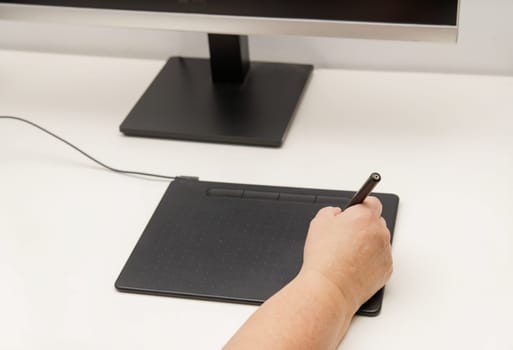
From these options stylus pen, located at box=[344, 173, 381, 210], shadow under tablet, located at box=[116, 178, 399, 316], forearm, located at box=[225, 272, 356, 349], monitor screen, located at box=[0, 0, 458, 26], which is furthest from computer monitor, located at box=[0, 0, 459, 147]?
forearm, located at box=[225, 272, 356, 349]

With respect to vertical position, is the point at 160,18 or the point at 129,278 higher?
the point at 160,18

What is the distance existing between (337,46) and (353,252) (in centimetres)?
52

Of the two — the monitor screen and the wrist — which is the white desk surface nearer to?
the wrist

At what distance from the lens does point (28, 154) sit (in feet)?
3.71

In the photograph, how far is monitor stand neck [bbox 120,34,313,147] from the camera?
1.12 m

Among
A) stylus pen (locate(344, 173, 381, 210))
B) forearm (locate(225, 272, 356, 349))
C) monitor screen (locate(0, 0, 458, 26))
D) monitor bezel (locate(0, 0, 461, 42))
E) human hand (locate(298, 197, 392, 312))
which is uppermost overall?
monitor screen (locate(0, 0, 458, 26))

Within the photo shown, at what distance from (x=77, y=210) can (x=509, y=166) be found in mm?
552

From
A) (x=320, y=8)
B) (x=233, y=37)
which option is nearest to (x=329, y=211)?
(x=320, y=8)

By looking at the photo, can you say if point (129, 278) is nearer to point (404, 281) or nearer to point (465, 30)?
point (404, 281)

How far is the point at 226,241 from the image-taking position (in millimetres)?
928

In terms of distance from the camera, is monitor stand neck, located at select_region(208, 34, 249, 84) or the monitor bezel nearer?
the monitor bezel

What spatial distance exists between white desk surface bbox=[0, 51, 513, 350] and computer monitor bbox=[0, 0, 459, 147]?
3 centimetres

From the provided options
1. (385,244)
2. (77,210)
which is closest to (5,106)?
(77,210)

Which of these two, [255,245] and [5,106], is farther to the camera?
[5,106]
